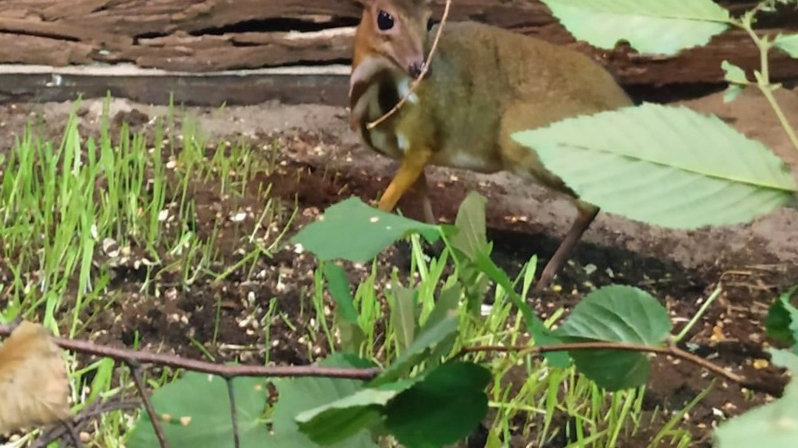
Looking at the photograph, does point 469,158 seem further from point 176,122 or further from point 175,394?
point 175,394

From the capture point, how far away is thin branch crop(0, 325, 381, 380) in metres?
0.48

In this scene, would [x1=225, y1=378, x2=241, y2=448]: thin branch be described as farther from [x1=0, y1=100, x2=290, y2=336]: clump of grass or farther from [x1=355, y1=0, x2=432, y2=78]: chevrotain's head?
[x1=355, y1=0, x2=432, y2=78]: chevrotain's head

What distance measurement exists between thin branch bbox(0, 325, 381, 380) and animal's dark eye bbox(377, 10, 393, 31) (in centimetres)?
125

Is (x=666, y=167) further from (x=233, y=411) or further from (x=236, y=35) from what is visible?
(x=236, y=35)

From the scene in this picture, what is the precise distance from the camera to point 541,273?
1781mm

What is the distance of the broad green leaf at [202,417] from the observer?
0.57m

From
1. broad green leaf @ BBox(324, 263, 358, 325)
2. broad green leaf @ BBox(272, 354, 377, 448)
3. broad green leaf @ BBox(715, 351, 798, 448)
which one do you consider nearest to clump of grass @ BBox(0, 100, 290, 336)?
broad green leaf @ BBox(324, 263, 358, 325)

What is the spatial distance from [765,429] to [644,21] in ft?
0.95

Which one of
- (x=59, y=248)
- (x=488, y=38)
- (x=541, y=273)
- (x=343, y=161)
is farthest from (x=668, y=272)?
(x=59, y=248)

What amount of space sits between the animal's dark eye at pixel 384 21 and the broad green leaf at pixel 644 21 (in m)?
1.20

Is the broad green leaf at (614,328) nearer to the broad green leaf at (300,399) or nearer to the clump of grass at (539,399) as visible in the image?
the broad green leaf at (300,399)

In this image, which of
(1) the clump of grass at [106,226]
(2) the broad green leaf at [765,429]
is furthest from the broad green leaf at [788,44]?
(1) the clump of grass at [106,226]

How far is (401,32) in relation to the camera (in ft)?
5.47

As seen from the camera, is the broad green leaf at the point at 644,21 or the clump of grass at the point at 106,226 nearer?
the broad green leaf at the point at 644,21
